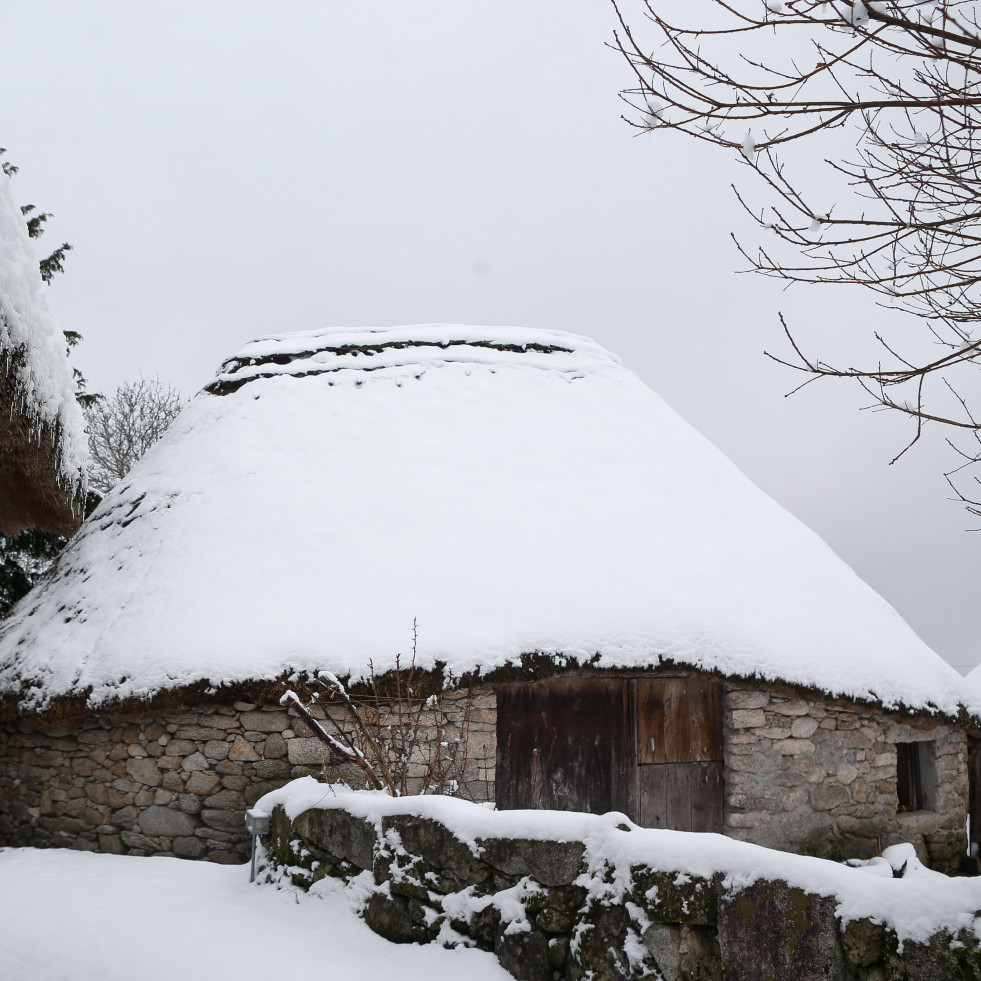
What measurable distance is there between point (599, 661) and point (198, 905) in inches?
118

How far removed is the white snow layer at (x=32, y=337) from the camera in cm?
607

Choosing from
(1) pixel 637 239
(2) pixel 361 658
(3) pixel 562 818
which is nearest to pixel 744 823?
(2) pixel 361 658

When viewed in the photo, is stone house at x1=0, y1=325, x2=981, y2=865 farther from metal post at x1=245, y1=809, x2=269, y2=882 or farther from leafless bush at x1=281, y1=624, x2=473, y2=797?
metal post at x1=245, y1=809, x2=269, y2=882

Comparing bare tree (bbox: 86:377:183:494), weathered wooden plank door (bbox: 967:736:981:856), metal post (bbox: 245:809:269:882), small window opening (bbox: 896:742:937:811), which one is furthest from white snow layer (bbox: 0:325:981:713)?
bare tree (bbox: 86:377:183:494)

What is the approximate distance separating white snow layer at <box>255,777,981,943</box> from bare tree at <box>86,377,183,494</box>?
1735 centimetres

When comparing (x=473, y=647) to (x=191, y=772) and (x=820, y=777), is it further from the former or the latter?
(x=820, y=777)

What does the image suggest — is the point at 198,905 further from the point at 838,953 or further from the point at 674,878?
the point at 838,953

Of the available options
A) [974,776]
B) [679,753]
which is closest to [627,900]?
[679,753]

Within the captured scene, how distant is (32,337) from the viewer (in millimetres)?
6445

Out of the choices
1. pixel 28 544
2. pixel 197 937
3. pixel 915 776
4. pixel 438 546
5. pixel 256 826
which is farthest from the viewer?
pixel 28 544

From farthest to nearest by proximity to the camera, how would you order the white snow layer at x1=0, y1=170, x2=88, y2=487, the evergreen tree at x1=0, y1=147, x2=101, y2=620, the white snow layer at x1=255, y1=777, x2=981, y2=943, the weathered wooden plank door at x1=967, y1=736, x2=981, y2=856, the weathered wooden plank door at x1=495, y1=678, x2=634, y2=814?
the evergreen tree at x1=0, y1=147, x2=101, y2=620, the weathered wooden plank door at x1=967, y1=736, x2=981, y2=856, the weathered wooden plank door at x1=495, y1=678, x2=634, y2=814, the white snow layer at x1=0, y1=170, x2=88, y2=487, the white snow layer at x1=255, y1=777, x2=981, y2=943

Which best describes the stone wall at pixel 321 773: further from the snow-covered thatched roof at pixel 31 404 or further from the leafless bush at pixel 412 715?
the snow-covered thatched roof at pixel 31 404

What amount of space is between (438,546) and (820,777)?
3.52 meters

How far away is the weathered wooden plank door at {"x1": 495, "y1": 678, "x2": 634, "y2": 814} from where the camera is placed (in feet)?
20.9
